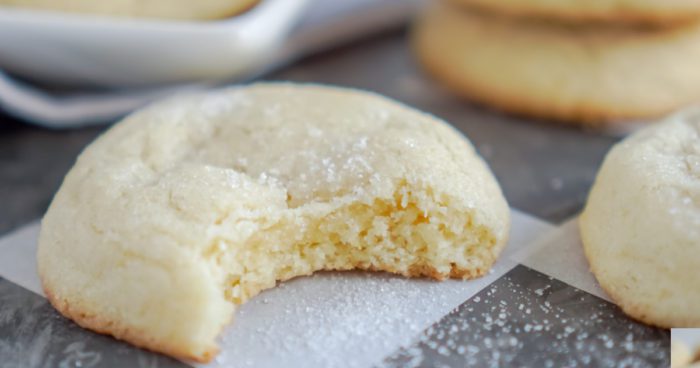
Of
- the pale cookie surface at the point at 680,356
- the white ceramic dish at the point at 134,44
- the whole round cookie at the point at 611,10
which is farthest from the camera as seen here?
the whole round cookie at the point at 611,10

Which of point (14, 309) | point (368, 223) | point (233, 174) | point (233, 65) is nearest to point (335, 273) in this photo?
point (368, 223)

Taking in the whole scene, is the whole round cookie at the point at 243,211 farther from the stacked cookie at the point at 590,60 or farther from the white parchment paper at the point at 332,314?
the stacked cookie at the point at 590,60

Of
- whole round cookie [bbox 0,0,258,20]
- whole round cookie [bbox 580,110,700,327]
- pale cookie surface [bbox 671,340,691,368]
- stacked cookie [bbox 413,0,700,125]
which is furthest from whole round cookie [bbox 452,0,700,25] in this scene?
pale cookie surface [bbox 671,340,691,368]

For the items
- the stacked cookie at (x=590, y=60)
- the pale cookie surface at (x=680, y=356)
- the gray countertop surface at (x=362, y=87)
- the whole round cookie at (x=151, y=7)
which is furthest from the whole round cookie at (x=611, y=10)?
the pale cookie surface at (x=680, y=356)

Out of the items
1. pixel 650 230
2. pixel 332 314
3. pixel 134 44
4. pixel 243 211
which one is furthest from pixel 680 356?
pixel 134 44

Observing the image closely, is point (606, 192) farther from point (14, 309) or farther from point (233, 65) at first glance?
point (14, 309)

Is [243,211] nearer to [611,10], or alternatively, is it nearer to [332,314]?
[332,314]

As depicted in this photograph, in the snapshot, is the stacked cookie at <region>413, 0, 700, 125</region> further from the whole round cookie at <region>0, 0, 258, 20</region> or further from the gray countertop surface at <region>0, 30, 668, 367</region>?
the whole round cookie at <region>0, 0, 258, 20</region>
